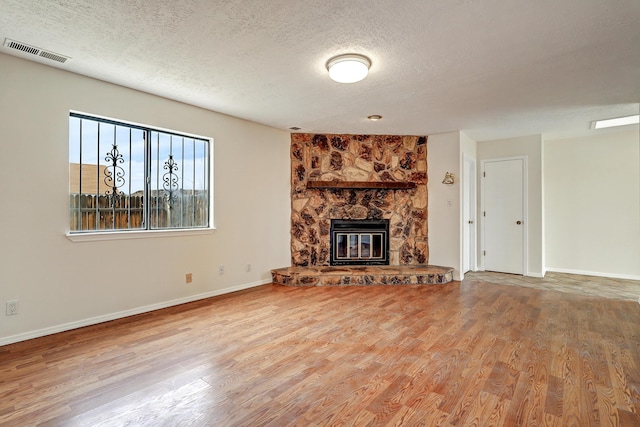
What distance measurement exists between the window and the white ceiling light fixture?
220cm

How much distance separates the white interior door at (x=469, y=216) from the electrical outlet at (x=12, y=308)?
224 inches

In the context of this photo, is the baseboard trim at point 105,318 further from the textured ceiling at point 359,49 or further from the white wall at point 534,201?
the white wall at point 534,201

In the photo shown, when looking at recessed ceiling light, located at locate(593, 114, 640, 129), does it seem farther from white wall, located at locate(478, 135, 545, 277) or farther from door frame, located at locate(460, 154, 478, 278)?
door frame, located at locate(460, 154, 478, 278)

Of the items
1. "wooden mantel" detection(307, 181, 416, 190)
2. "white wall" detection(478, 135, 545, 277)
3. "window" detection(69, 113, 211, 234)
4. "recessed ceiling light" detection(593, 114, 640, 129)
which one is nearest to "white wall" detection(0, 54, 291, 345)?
"window" detection(69, 113, 211, 234)

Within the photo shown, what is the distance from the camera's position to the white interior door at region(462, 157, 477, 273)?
5.55 metres

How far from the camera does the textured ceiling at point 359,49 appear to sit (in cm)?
201

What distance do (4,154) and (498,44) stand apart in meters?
4.03

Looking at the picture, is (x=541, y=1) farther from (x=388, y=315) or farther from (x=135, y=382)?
(x=135, y=382)

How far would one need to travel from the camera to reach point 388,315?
3.39m

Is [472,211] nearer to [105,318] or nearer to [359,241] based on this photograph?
[359,241]

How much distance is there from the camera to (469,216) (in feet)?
19.1

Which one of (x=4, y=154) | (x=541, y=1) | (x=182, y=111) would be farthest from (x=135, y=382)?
(x=541, y=1)

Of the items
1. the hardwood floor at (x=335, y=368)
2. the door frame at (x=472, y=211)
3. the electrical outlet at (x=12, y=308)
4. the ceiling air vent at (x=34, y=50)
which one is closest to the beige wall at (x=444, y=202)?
the door frame at (x=472, y=211)

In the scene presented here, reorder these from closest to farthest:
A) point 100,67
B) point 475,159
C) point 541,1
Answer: point 541,1
point 100,67
point 475,159
